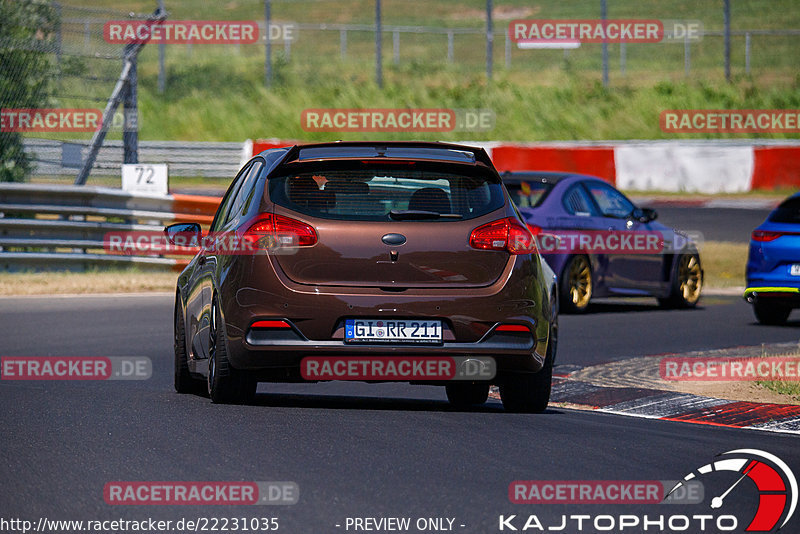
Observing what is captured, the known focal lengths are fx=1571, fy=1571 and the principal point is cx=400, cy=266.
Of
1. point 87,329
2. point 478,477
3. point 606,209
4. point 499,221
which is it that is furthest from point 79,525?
point 606,209

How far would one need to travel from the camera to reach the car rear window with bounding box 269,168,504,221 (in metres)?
9.22

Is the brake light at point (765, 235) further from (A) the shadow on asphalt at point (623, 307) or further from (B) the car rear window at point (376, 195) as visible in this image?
(B) the car rear window at point (376, 195)

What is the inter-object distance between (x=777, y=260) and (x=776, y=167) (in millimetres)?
18564

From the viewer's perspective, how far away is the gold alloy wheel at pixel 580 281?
685 inches

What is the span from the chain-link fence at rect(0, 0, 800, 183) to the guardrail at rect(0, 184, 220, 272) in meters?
0.91

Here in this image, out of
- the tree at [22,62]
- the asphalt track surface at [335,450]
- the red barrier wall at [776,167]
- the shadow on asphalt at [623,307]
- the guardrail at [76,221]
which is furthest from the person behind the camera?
the red barrier wall at [776,167]

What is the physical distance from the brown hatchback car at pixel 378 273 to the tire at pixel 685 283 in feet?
31.8

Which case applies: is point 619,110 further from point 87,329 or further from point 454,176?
point 454,176

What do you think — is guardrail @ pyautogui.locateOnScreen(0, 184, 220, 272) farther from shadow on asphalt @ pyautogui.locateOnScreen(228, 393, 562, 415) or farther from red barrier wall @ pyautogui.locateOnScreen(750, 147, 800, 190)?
red barrier wall @ pyautogui.locateOnScreen(750, 147, 800, 190)

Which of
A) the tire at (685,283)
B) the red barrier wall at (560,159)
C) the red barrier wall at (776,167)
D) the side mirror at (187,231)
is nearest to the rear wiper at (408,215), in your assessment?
the side mirror at (187,231)

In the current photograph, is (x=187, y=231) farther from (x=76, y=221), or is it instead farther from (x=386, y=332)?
(x=76, y=221)

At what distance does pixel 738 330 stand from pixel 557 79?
111 ft

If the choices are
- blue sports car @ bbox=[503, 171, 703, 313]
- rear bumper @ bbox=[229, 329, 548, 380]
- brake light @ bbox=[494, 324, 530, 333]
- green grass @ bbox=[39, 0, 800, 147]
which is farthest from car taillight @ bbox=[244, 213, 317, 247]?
green grass @ bbox=[39, 0, 800, 147]

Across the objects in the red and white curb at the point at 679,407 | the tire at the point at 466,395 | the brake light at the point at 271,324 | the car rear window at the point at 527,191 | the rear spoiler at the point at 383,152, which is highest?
the rear spoiler at the point at 383,152
